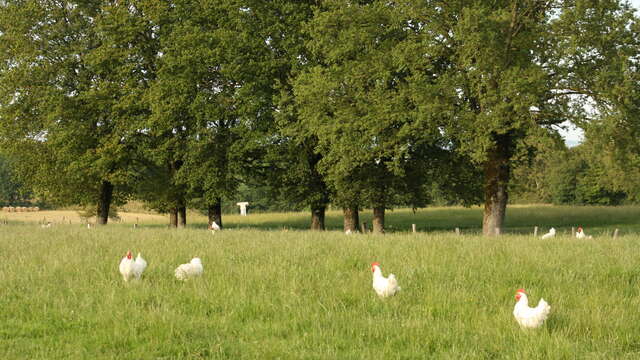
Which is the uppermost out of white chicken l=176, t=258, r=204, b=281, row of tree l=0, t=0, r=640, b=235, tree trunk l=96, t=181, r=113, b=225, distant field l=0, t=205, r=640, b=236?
row of tree l=0, t=0, r=640, b=235

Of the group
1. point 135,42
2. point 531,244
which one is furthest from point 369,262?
point 135,42

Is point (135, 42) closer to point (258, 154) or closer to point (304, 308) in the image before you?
point (258, 154)

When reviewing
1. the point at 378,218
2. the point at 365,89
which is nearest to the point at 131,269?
the point at 365,89

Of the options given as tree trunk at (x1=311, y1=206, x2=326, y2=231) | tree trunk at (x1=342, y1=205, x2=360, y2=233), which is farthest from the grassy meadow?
tree trunk at (x1=311, y1=206, x2=326, y2=231)

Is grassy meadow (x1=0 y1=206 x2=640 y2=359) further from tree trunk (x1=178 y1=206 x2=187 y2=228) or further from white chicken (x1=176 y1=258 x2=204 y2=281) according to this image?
tree trunk (x1=178 y1=206 x2=187 y2=228)

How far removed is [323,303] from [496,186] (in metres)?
20.7

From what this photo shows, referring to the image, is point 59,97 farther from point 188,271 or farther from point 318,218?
point 188,271

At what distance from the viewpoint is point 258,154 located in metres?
35.1

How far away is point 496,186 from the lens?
27562mm

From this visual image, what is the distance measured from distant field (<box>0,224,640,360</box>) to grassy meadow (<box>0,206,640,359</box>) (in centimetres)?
3

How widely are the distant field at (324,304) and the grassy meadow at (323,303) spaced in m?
0.03

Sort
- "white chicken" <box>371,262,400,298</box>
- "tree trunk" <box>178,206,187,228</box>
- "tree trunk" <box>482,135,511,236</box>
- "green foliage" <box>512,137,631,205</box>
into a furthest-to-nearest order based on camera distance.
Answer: "green foliage" <box>512,137,631,205</box> < "tree trunk" <box>178,206,187,228</box> < "tree trunk" <box>482,135,511,236</box> < "white chicken" <box>371,262,400,298</box>

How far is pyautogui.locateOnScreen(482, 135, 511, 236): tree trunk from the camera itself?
90.0 feet

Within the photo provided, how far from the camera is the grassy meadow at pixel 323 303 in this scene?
22.2ft
